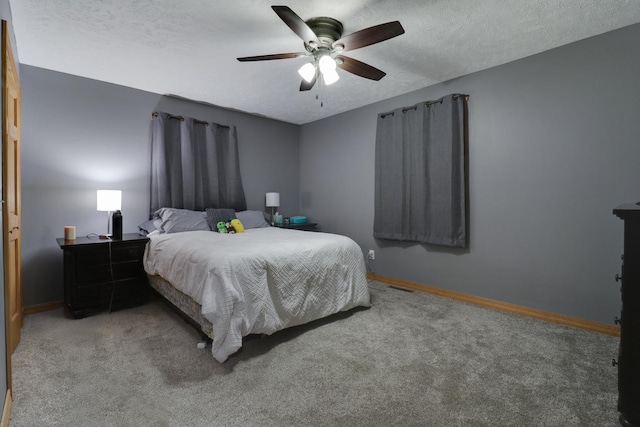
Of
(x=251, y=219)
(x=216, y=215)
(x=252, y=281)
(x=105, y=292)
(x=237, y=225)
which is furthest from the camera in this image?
(x=251, y=219)

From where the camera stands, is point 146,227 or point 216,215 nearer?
point 146,227

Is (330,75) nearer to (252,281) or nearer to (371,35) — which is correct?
(371,35)

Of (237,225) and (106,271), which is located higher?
(237,225)

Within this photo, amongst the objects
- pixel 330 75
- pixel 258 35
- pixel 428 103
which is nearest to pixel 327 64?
pixel 330 75

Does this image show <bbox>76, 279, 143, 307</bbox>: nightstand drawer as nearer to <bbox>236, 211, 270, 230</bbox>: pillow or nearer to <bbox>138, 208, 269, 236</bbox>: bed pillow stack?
<bbox>138, 208, 269, 236</bbox>: bed pillow stack

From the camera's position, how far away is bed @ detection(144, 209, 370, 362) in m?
2.03

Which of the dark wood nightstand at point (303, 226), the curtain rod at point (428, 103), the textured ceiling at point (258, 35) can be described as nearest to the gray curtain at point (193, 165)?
the textured ceiling at point (258, 35)

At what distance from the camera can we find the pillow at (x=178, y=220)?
3.43 m

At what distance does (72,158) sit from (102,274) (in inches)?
49.8

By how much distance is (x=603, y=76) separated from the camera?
8.23 feet

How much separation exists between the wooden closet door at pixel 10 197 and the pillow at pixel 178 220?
1179 millimetres

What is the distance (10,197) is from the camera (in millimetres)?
2100

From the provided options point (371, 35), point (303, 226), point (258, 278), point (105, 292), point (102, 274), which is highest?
point (371, 35)

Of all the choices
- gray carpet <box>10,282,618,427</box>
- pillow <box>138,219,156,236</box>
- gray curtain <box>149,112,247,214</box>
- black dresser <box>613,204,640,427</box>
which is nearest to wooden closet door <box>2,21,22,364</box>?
gray carpet <box>10,282,618,427</box>
